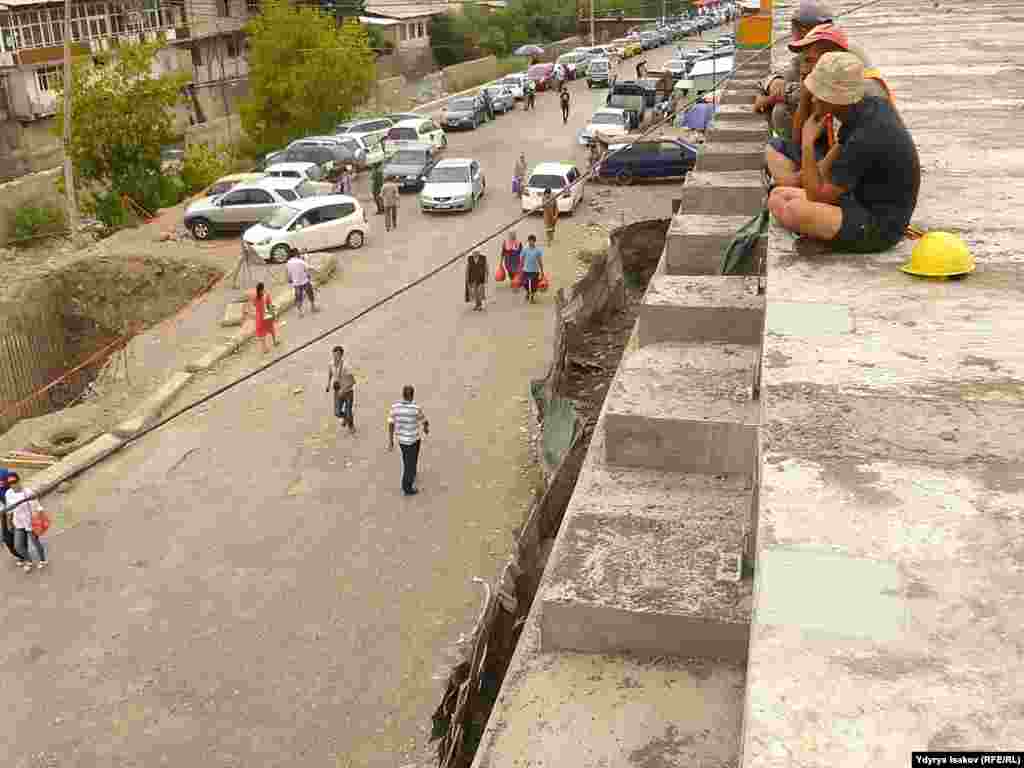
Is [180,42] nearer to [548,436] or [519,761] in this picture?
[548,436]

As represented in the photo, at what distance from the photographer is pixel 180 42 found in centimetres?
4984

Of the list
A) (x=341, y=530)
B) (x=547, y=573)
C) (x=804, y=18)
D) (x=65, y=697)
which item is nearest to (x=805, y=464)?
(x=547, y=573)

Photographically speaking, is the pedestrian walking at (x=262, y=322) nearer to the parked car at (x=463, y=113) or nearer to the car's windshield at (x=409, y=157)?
the car's windshield at (x=409, y=157)

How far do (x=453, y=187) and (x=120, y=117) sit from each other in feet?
34.3

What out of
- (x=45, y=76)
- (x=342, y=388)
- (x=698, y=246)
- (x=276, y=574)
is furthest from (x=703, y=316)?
(x=45, y=76)

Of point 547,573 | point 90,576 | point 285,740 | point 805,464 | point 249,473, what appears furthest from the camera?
point 249,473

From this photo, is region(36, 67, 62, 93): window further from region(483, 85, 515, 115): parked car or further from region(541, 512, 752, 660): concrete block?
region(541, 512, 752, 660): concrete block

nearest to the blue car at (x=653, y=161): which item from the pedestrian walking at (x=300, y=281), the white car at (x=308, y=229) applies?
the white car at (x=308, y=229)

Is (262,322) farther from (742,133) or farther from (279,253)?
(742,133)

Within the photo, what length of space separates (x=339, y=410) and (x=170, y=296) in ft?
39.5

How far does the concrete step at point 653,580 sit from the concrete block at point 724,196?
5.09 m

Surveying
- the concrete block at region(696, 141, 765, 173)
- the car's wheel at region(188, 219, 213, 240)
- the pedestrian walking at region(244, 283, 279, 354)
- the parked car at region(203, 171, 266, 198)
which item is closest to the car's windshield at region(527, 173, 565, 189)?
the parked car at region(203, 171, 266, 198)

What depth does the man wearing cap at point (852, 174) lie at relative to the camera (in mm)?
5965

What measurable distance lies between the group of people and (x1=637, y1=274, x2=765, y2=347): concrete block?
2.36 feet
